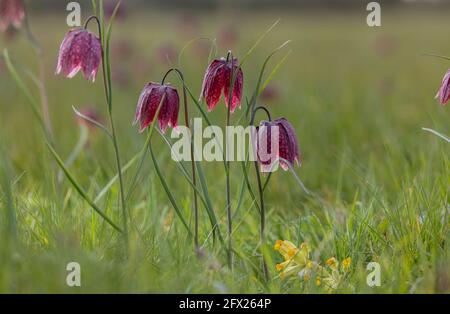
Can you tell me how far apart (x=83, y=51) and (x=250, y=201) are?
2.61 ft

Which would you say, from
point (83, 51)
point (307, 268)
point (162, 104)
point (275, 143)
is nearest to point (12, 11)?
point (83, 51)

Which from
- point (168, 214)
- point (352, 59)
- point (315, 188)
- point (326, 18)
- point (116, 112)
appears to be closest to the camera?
point (168, 214)

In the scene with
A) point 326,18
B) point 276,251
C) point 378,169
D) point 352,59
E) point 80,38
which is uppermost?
point 326,18

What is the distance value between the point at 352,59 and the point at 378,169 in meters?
4.60

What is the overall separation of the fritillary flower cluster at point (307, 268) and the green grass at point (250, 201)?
0.06 ft

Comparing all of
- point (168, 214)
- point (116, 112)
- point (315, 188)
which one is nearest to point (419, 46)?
point (116, 112)

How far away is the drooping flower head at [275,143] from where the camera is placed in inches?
55.0

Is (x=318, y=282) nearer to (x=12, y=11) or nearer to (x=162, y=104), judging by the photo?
(x=162, y=104)

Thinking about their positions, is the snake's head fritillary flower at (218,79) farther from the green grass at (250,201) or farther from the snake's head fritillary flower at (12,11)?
the snake's head fritillary flower at (12,11)

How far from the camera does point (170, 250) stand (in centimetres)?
141

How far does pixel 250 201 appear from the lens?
2100mm

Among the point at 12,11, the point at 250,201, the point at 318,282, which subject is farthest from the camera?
the point at 12,11

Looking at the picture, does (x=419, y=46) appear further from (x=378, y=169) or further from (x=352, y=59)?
(x=378, y=169)

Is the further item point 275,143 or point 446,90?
point 446,90
